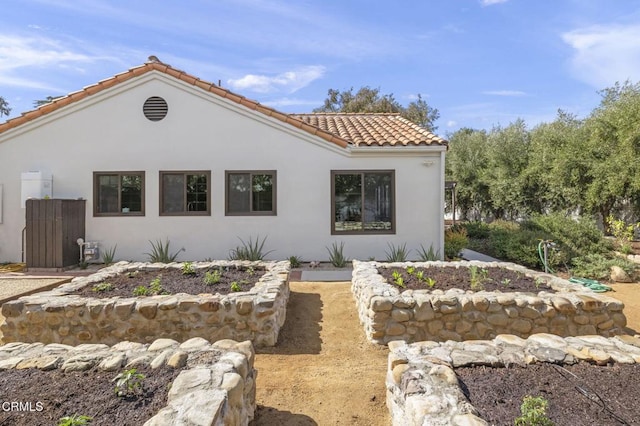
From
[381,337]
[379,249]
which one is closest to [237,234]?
[379,249]

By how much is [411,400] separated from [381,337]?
93.6 inches


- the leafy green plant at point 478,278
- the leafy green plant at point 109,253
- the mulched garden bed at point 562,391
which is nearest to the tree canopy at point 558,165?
the leafy green plant at point 478,278

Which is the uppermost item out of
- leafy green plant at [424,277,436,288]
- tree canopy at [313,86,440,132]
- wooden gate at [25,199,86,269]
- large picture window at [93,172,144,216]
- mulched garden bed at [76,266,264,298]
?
tree canopy at [313,86,440,132]

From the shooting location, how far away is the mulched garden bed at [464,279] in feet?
19.0

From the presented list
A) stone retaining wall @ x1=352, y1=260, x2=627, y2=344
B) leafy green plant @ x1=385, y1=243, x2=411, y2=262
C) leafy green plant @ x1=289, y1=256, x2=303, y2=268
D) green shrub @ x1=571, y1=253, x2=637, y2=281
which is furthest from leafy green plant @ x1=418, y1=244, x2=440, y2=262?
stone retaining wall @ x1=352, y1=260, x2=627, y2=344

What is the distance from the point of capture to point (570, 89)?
16422mm

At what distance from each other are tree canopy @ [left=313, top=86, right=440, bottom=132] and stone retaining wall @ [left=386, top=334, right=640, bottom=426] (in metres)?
29.4

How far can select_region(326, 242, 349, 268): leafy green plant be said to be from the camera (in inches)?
388

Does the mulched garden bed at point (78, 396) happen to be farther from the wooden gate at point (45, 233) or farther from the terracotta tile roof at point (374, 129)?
the terracotta tile roof at point (374, 129)

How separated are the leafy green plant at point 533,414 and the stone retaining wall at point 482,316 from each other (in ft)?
8.08

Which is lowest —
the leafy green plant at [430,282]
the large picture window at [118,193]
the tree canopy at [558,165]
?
the leafy green plant at [430,282]

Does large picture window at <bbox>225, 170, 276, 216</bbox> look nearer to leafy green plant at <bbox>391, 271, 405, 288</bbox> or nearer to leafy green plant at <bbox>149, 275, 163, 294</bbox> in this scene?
leafy green plant at <bbox>149, 275, 163, 294</bbox>

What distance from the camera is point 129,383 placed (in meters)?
2.68

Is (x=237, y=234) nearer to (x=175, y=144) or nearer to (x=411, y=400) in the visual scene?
(x=175, y=144)
